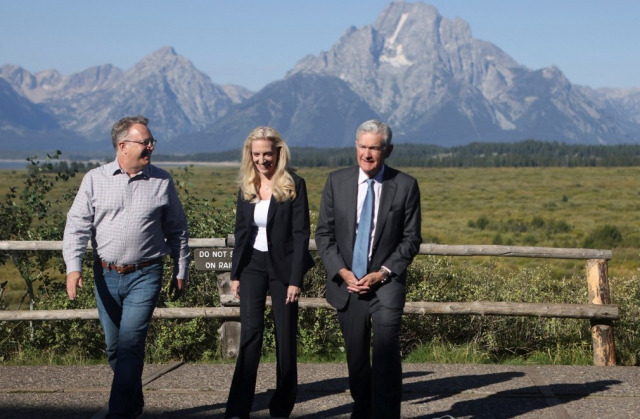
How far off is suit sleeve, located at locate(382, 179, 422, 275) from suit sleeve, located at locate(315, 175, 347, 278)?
281 mm

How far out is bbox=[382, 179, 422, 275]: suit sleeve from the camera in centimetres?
499

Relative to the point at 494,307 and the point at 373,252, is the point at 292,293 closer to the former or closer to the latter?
the point at 373,252

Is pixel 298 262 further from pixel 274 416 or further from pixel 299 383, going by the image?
pixel 299 383

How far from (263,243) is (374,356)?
36.2 inches

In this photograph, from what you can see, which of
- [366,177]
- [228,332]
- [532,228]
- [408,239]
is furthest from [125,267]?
[532,228]

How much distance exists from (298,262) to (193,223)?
4.08m

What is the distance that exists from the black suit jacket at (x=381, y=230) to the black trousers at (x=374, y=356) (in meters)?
0.07

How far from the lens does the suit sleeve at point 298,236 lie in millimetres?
5254

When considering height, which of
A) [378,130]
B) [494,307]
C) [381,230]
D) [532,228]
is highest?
[378,130]

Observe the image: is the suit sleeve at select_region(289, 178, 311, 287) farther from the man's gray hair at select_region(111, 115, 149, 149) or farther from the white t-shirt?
the man's gray hair at select_region(111, 115, 149, 149)

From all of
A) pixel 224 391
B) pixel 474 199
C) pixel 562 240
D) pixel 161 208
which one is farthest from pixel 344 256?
pixel 474 199

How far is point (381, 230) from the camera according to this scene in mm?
5020

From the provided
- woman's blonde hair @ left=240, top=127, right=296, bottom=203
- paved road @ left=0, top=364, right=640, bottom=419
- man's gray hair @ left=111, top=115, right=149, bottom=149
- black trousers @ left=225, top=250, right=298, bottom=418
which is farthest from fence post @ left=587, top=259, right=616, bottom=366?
man's gray hair @ left=111, top=115, right=149, bottom=149

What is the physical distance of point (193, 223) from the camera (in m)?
9.17
